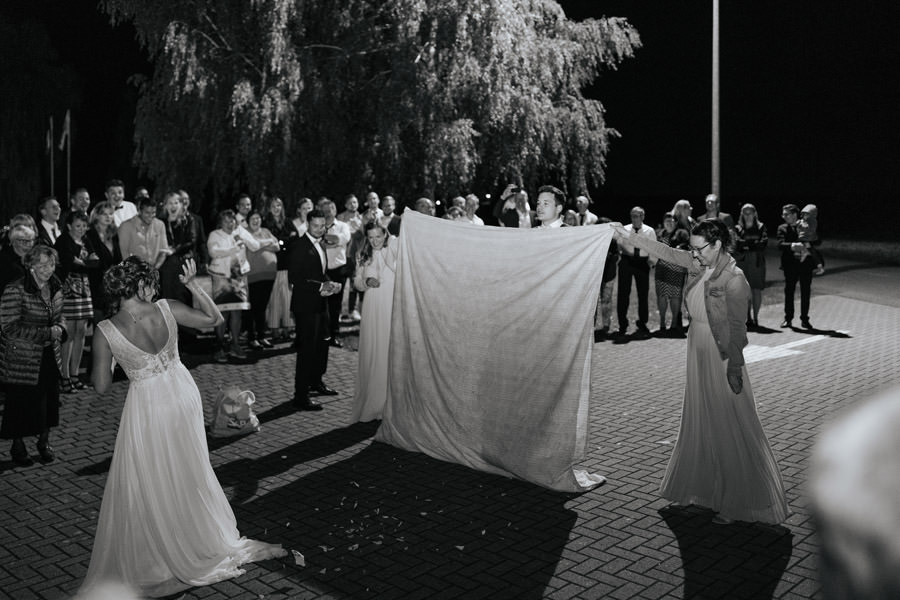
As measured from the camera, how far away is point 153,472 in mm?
5414

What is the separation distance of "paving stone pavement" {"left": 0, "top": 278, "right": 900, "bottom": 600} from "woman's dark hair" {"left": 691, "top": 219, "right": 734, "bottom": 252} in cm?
208

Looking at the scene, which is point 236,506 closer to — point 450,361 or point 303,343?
point 450,361

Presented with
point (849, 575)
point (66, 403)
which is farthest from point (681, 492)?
point (66, 403)

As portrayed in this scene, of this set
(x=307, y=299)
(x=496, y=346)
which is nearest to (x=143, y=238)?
(x=307, y=299)

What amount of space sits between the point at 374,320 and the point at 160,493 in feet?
15.2

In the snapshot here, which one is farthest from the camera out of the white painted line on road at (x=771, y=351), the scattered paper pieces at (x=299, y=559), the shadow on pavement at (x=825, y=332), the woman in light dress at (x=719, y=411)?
the shadow on pavement at (x=825, y=332)

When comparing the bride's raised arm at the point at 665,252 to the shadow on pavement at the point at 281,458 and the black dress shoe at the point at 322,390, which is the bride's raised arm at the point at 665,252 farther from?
the black dress shoe at the point at 322,390

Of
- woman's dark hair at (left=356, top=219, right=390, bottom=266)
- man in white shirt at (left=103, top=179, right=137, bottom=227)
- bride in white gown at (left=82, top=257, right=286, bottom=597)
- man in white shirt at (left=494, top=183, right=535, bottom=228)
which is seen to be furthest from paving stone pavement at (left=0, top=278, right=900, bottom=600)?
man in white shirt at (left=494, top=183, right=535, bottom=228)

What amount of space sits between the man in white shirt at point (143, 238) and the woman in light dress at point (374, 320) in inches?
154

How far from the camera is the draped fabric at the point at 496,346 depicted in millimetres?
7305

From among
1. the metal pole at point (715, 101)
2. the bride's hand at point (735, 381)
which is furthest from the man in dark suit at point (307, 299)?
the metal pole at point (715, 101)

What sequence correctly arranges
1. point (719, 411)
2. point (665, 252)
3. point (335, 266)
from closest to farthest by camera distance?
1. point (719, 411)
2. point (665, 252)
3. point (335, 266)

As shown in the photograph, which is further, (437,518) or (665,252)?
(665,252)

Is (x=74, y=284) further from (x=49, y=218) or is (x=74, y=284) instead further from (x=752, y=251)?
(x=752, y=251)
